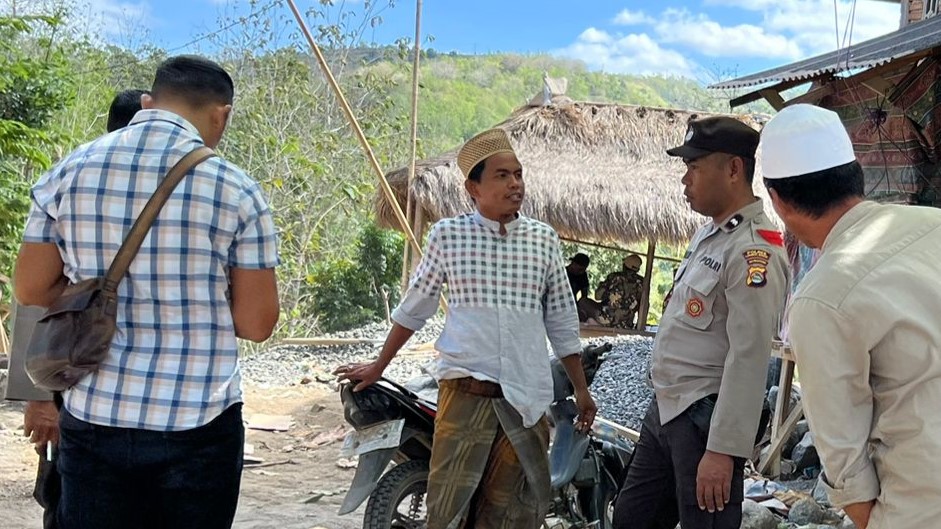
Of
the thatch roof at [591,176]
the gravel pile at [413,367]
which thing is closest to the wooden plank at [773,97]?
the gravel pile at [413,367]

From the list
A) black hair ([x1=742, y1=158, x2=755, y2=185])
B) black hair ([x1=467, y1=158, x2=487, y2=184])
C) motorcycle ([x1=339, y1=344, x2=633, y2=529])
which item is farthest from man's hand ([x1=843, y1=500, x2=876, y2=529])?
motorcycle ([x1=339, y1=344, x2=633, y2=529])

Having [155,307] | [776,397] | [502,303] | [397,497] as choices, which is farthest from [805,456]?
[155,307]

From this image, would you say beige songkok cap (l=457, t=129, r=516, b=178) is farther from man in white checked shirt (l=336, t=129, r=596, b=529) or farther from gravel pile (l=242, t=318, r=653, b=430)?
gravel pile (l=242, t=318, r=653, b=430)

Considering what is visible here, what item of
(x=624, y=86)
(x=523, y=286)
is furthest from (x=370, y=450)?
(x=624, y=86)

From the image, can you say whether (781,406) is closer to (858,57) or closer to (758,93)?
(758,93)

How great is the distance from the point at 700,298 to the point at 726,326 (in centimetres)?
12

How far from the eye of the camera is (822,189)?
71.2 inches

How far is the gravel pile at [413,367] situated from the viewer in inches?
313

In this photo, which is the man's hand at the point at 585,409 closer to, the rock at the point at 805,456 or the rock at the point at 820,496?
the rock at the point at 820,496

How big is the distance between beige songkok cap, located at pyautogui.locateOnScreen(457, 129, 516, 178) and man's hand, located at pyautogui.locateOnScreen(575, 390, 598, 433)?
1.02 metres

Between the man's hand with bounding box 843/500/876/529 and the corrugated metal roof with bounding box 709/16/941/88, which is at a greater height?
the corrugated metal roof with bounding box 709/16/941/88

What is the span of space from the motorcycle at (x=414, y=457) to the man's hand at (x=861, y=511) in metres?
2.11

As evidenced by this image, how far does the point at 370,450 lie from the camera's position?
3773 millimetres

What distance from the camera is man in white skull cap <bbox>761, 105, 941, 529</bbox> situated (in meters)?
1.63
